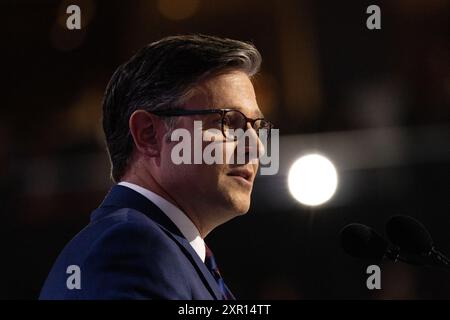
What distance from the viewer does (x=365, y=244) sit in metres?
1.61

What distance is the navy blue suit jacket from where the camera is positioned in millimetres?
1312

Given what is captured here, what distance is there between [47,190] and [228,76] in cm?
202

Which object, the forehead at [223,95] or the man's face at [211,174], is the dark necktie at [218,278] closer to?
the man's face at [211,174]

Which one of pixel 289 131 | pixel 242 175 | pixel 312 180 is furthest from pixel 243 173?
pixel 289 131

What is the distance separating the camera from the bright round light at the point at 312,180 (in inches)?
134

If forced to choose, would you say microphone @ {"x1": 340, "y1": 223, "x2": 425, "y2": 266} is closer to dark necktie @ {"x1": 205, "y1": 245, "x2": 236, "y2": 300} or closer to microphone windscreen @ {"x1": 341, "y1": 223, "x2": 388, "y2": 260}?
microphone windscreen @ {"x1": 341, "y1": 223, "x2": 388, "y2": 260}

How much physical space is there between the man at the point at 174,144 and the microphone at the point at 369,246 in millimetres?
235

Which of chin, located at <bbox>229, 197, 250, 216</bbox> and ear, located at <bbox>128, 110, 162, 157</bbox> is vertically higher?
ear, located at <bbox>128, 110, 162, 157</bbox>

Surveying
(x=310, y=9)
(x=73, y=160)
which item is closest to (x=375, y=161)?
(x=310, y=9)

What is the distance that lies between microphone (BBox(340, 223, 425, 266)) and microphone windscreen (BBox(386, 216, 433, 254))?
0.06ft

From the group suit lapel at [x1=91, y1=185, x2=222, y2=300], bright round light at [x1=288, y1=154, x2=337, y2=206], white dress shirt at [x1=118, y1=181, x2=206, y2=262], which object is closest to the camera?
suit lapel at [x1=91, y1=185, x2=222, y2=300]

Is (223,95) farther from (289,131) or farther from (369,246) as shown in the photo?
(289,131)

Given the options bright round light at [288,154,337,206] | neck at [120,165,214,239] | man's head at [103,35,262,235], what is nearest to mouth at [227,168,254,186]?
man's head at [103,35,262,235]

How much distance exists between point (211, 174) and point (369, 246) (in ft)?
1.18
